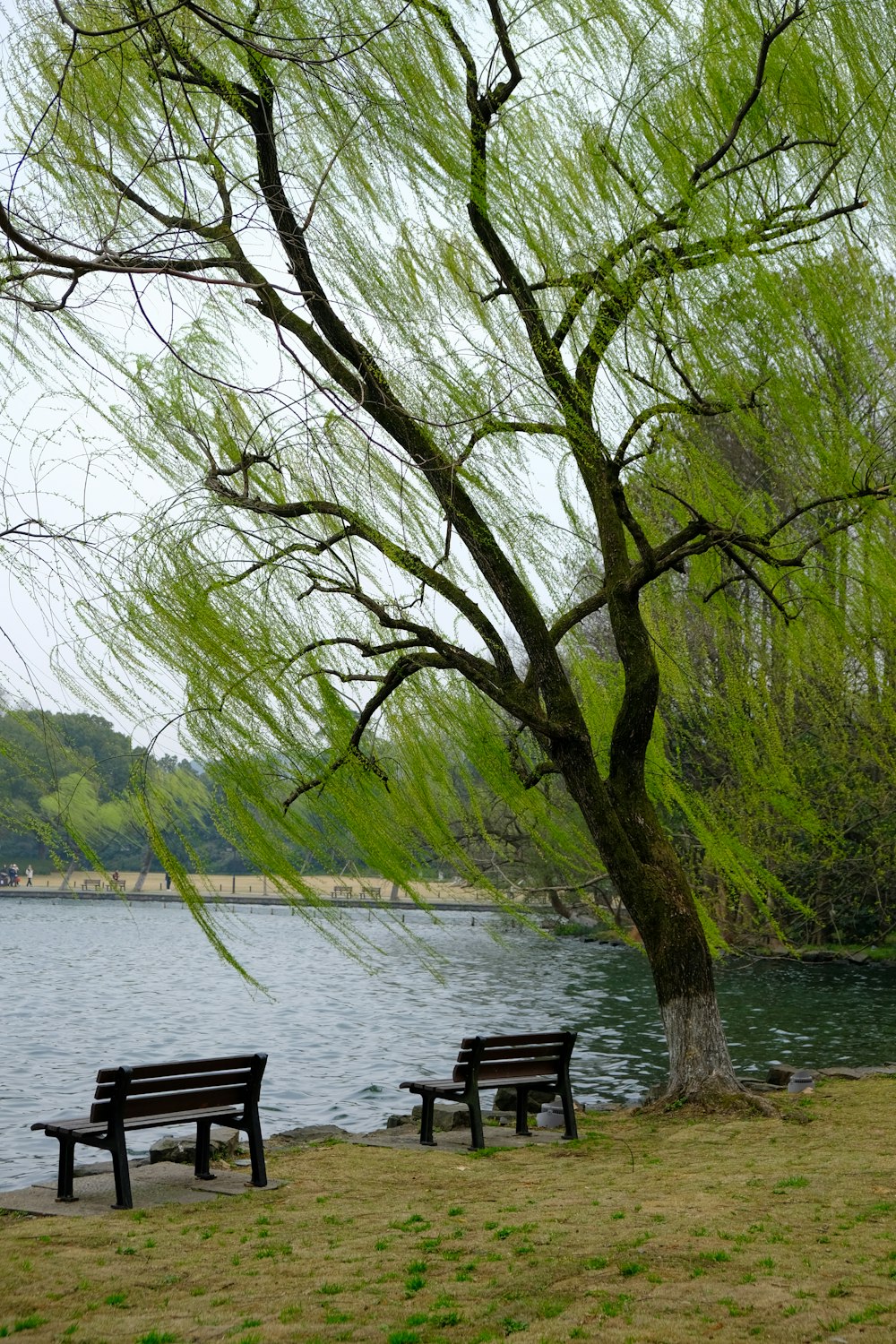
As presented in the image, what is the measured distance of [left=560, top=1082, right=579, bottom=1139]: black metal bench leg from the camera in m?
8.16

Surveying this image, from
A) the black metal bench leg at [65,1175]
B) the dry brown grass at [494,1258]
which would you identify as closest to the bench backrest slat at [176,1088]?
the black metal bench leg at [65,1175]

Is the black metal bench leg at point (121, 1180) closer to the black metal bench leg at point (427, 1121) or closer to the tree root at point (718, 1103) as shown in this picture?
the black metal bench leg at point (427, 1121)

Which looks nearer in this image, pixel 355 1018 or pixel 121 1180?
pixel 121 1180

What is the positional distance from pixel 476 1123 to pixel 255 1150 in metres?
1.71

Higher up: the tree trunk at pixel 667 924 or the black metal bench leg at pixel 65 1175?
the tree trunk at pixel 667 924

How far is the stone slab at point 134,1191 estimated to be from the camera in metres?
5.86

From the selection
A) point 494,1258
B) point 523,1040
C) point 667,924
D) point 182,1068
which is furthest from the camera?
point 667,924

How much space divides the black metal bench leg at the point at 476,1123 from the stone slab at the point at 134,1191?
4.86 feet

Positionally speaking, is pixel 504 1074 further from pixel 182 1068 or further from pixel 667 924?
pixel 182 1068

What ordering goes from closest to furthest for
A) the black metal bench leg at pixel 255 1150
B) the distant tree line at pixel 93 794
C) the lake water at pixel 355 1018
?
1. the distant tree line at pixel 93 794
2. the black metal bench leg at pixel 255 1150
3. the lake water at pixel 355 1018

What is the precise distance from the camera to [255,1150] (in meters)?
6.56

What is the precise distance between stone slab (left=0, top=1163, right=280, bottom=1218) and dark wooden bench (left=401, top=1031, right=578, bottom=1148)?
1403 mm

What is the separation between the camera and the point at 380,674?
884cm

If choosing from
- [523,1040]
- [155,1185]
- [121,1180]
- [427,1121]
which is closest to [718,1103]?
[523,1040]
